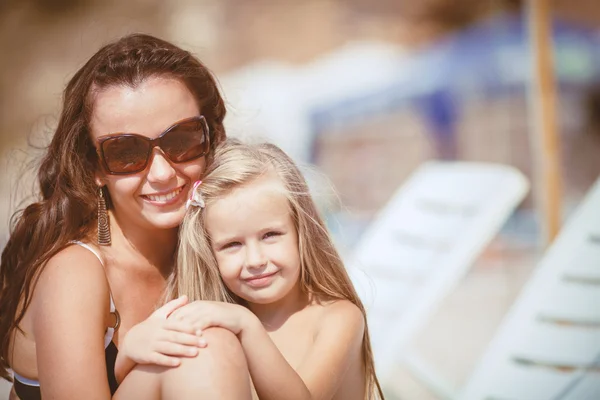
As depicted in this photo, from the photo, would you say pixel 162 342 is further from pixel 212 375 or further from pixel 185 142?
pixel 185 142

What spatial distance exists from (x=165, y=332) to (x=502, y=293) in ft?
12.7

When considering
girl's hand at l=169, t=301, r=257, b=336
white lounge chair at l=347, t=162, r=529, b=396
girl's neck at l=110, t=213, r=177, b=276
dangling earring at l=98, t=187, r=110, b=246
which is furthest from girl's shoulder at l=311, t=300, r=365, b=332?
white lounge chair at l=347, t=162, r=529, b=396

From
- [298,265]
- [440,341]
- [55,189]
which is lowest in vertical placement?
[440,341]

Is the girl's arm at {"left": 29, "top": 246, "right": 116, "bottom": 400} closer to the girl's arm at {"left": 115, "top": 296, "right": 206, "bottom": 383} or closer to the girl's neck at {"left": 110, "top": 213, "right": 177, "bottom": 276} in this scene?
the girl's arm at {"left": 115, "top": 296, "right": 206, "bottom": 383}

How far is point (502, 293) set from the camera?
16.6 feet

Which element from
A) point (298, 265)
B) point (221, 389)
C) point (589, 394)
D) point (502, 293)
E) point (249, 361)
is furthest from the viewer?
point (502, 293)

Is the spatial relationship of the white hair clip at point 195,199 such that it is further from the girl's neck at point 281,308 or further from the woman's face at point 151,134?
the girl's neck at point 281,308

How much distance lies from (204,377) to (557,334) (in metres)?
2.05

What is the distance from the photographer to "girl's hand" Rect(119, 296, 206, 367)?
5.32 ft

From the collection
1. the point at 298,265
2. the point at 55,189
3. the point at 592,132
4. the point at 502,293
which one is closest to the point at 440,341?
the point at 502,293

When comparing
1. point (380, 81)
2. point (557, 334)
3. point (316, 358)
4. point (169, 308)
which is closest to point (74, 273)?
point (169, 308)

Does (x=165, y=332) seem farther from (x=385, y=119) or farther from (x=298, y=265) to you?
(x=385, y=119)

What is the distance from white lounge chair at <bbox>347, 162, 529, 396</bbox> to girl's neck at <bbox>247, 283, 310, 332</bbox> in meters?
1.21

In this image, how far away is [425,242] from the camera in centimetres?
376
